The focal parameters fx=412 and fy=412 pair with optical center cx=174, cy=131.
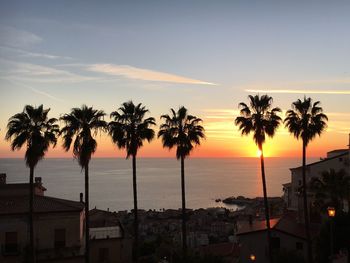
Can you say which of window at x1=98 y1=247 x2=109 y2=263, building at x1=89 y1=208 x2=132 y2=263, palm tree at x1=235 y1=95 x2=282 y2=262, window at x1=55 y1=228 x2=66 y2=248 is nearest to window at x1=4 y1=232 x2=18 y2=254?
window at x1=55 y1=228 x2=66 y2=248

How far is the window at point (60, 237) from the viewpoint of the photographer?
29.0m

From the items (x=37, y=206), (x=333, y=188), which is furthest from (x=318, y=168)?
(x=37, y=206)

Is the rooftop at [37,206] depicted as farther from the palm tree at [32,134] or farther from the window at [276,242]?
the window at [276,242]

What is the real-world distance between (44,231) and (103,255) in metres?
5.81

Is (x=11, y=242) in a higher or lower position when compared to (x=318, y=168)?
lower

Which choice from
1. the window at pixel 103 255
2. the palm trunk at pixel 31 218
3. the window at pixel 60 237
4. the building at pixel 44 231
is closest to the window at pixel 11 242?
the building at pixel 44 231

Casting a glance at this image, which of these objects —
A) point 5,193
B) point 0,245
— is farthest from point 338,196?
point 5,193

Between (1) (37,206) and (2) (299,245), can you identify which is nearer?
(1) (37,206)

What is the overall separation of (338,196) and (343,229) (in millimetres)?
2855

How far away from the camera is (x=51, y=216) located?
2898 cm

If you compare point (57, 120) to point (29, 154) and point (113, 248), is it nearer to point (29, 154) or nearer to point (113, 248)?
point (29, 154)

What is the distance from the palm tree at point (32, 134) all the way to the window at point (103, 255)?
7031 millimetres

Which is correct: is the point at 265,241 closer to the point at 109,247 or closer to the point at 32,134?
the point at 109,247

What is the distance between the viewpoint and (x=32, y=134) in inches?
1037
